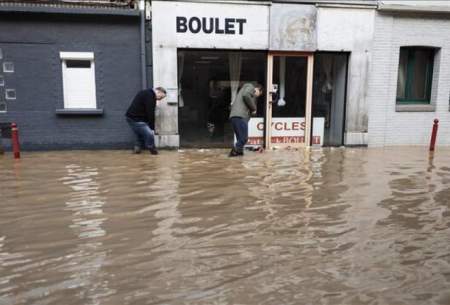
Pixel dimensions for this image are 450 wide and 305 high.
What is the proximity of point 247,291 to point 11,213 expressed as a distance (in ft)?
10.8

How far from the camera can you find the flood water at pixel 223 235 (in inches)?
134

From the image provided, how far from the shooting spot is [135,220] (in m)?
5.01

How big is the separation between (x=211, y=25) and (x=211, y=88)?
1505mm

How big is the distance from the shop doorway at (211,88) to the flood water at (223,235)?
2.86m

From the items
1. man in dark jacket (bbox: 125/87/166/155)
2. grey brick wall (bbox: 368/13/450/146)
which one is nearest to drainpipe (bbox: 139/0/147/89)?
man in dark jacket (bbox: 125/87/166/155)

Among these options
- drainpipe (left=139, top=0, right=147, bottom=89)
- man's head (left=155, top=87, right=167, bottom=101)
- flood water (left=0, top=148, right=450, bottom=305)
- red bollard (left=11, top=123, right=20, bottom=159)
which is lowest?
flood water (left=0, top=148, right=450, bottom=305)

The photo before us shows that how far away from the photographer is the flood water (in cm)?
339

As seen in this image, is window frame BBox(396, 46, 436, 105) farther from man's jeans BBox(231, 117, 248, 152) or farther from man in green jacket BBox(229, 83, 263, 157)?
man's jeans BBox(231, 117, 248, 152)

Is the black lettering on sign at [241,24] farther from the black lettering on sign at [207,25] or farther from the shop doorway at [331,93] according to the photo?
the shop doorway at [331,93]

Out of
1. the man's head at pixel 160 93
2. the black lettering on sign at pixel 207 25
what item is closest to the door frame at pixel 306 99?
the black lettering on sign at pixel 207 25

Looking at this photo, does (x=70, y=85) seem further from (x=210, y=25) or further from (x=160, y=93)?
(x=210, y=25)

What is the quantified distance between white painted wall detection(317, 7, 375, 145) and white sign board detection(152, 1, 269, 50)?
1455 mm

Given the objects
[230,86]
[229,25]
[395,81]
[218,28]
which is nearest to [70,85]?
[218,28]

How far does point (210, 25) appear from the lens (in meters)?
10.1
